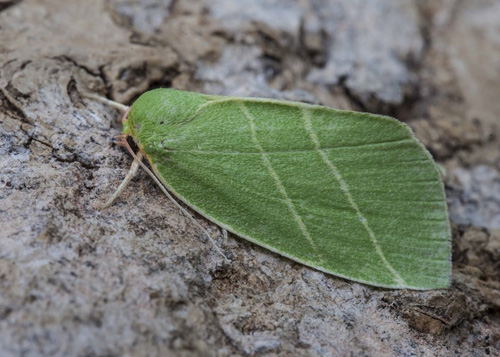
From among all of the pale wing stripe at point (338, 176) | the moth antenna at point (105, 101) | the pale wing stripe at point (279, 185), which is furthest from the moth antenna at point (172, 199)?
the pale wing stripe at point (338, 176)

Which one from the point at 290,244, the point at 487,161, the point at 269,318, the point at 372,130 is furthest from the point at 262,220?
the point at 487,161

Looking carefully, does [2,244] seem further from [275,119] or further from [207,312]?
[275,119]

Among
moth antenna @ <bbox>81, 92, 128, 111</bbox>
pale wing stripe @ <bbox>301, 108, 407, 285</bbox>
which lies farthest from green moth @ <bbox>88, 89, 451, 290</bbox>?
moth antenna @ <bbox>81, 92, 128, 111</bbox>

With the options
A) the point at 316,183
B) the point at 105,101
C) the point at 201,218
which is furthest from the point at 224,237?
the point at 105,101

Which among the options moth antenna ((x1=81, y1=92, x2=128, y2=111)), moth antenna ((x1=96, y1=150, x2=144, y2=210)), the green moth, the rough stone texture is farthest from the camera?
moth antenna ((x1=81, y1=92, x2=128, y2=111))

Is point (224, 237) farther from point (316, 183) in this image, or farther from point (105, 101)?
point (105, 101)

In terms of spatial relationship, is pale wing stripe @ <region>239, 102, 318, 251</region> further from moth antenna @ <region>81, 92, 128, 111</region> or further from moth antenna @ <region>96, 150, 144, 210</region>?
moth antenna @ <region>81, 92, 128, 111</region>
